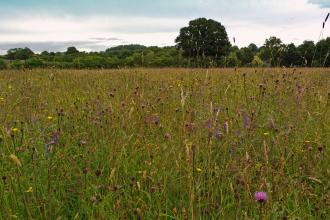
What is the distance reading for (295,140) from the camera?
8.73ft

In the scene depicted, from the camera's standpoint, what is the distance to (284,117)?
11.4 ft

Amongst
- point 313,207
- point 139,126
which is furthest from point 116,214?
point 139,126

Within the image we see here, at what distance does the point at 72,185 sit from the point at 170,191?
0.61 m

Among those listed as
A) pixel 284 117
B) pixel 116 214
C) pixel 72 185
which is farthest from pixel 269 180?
pixel 284 117

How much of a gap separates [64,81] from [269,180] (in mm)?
5782

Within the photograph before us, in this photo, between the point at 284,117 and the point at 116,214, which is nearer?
the point at 116,214

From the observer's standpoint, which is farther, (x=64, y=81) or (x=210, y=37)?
(x=210, y=37)

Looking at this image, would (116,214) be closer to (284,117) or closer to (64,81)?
(284,117)

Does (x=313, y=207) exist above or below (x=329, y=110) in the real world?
below

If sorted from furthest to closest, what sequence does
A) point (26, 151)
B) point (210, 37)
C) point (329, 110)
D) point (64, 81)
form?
point (210, 37), point (64, 81), point (329, 110), point (26, 151)

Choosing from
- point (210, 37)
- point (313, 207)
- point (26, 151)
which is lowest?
point (313, 207)

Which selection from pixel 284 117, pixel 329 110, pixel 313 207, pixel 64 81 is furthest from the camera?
pixel 64 81

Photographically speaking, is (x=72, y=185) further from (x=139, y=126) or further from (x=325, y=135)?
(x=325, y=135)

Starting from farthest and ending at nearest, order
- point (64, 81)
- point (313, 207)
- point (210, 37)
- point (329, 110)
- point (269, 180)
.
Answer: point (210, 37) < point (64, 81) < point (329, 110) < point (269, 180) < point (313, 207)
